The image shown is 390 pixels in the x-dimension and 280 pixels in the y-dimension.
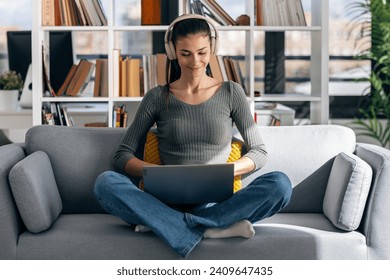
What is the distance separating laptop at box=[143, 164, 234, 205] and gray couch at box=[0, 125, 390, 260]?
172mm

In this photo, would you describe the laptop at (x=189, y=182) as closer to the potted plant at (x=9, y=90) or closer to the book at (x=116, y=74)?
the book at (x=116, y=74)

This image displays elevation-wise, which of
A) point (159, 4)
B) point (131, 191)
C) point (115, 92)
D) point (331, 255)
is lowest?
point (331, 255)

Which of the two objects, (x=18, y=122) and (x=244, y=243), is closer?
(x=244, y=243)

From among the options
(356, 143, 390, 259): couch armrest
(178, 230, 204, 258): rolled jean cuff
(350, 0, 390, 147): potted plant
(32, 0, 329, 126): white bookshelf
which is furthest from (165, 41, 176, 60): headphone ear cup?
(350, 0, 390, 147): potted plant

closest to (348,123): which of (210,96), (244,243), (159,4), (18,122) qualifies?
(159,4)

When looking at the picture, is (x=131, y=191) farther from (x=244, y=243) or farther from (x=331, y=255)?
(x=331, y=255)

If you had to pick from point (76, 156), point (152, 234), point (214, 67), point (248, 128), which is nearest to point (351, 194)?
point (248, 128)

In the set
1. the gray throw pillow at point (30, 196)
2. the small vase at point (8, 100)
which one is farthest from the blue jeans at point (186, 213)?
the small vase at point (8, 100)

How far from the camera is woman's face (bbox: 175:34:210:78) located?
10.9ft

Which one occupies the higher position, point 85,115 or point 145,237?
point 85,115

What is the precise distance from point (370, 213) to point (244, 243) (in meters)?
0.49

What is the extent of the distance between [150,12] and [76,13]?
43 cm

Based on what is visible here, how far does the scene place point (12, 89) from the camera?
504 cm

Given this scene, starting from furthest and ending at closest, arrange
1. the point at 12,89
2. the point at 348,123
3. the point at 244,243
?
the point at 348,123 < the point at 12,89 < the point at 244,243
